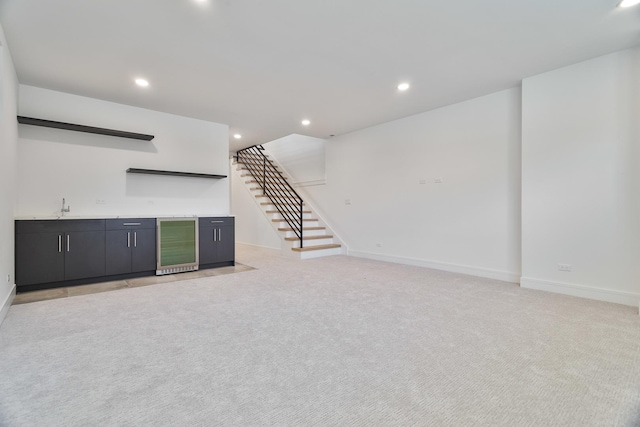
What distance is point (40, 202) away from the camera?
13.8ft

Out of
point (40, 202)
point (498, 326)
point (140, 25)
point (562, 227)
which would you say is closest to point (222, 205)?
point (40, 202)

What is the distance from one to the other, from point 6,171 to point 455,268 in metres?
6.05

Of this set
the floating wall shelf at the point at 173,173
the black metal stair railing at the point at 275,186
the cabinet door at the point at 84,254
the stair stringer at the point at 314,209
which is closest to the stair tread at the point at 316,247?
the stair stringer at the point at 314,209

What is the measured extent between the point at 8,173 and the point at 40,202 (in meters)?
1.13

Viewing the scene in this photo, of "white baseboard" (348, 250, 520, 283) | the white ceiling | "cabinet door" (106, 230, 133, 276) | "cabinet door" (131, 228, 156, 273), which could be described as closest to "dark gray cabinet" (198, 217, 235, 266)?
"cabinet door" (131, 228, 156, 273)

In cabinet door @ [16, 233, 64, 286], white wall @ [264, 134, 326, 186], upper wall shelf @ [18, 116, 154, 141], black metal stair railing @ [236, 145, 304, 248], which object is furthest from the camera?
white wall @ [264, 134, 326, 186]

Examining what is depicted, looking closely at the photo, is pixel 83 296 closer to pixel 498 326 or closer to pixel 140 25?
pixel 140 25

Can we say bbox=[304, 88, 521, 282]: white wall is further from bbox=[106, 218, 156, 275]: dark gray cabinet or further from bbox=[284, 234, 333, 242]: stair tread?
bbox=[106, 218, 156, 275]: dark gray cabinet

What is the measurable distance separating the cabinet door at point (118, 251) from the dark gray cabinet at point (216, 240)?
108 centimetres

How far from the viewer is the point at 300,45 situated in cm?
316

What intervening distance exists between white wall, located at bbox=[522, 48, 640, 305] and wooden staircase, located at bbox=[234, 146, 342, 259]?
399 cm

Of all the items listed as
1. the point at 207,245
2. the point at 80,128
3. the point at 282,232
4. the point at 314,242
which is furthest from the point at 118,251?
the point at 314,242

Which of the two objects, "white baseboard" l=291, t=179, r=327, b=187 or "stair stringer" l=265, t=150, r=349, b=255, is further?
"white baseboard" l=291, t=179, r=327, b=187

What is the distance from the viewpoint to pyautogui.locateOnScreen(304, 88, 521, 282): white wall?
4406mm
